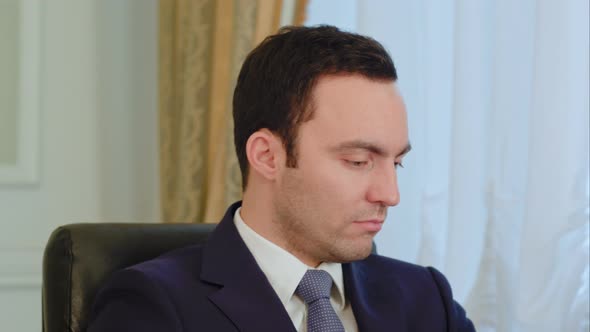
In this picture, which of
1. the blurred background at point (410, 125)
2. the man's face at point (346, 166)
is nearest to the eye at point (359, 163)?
the man's face at point (346, 166)

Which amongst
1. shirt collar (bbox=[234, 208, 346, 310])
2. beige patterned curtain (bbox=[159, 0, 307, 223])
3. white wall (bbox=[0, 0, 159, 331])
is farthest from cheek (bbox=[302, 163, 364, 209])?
white wall (bbox=[0, 0, 159, 331])

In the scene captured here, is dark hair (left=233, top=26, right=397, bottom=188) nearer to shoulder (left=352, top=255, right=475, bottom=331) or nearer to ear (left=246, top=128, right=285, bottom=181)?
ear (left=246, top=128, right=285, bottom=181)

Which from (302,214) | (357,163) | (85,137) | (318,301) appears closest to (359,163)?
(357,163)

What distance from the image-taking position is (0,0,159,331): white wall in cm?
291

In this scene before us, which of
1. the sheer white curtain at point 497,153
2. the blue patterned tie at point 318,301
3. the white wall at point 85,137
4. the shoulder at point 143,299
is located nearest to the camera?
the shoulder at point 143,299

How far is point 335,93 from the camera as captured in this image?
148cm

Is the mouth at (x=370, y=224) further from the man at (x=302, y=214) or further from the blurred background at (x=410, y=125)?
the blurred background at (x=410, y=125)

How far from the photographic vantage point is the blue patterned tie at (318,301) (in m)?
1.44

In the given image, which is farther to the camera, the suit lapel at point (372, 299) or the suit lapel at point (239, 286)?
the suit lapel at point (372, 299)

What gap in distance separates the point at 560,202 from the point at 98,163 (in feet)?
5.56

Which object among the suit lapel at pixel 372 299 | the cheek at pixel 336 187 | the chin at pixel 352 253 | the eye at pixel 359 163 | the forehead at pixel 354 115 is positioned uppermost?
the forehead at pixel 354 115

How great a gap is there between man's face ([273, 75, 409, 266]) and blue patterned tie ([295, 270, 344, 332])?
0.15ft

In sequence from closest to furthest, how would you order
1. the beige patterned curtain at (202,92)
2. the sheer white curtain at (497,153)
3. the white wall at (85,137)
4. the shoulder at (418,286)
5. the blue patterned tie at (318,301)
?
the blue patterned tie at (318,301)
the shoulder at (418,286)
the sheer white curtain at (497,153)
the beige patterned curtain at (202,92)
the white wall at (85,137)

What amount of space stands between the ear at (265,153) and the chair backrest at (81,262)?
0.81 ft
